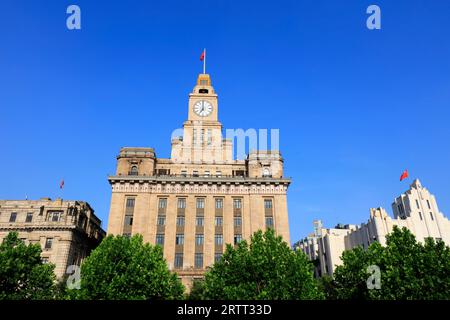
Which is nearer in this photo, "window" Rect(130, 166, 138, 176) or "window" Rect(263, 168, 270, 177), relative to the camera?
"window" Rect(130, 166, 138, 176)

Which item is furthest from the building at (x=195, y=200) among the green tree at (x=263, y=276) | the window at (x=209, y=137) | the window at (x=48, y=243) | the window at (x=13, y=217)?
the green tree at (x=263, y=276)

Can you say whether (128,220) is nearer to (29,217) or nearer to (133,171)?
(133,171)

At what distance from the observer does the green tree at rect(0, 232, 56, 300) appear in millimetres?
31403

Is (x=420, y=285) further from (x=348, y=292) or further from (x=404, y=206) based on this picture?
(x=404, y=206)

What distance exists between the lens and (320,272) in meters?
Answer: 74.8

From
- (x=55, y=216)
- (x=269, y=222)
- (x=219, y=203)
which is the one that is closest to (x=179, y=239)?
(x=219, y=203)

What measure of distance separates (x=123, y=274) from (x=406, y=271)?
24144mm

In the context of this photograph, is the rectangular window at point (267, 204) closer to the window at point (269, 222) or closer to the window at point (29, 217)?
the window at point (269, 222)

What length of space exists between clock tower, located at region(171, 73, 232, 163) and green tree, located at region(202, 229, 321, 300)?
29045mm

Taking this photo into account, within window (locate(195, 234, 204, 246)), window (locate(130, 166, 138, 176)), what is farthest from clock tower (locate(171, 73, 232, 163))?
window (locate(195, 234, 204, 246))

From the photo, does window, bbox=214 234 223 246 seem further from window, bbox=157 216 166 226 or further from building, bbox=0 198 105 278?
building, bbox=0 198 105 278

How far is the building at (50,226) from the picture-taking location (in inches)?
1955
